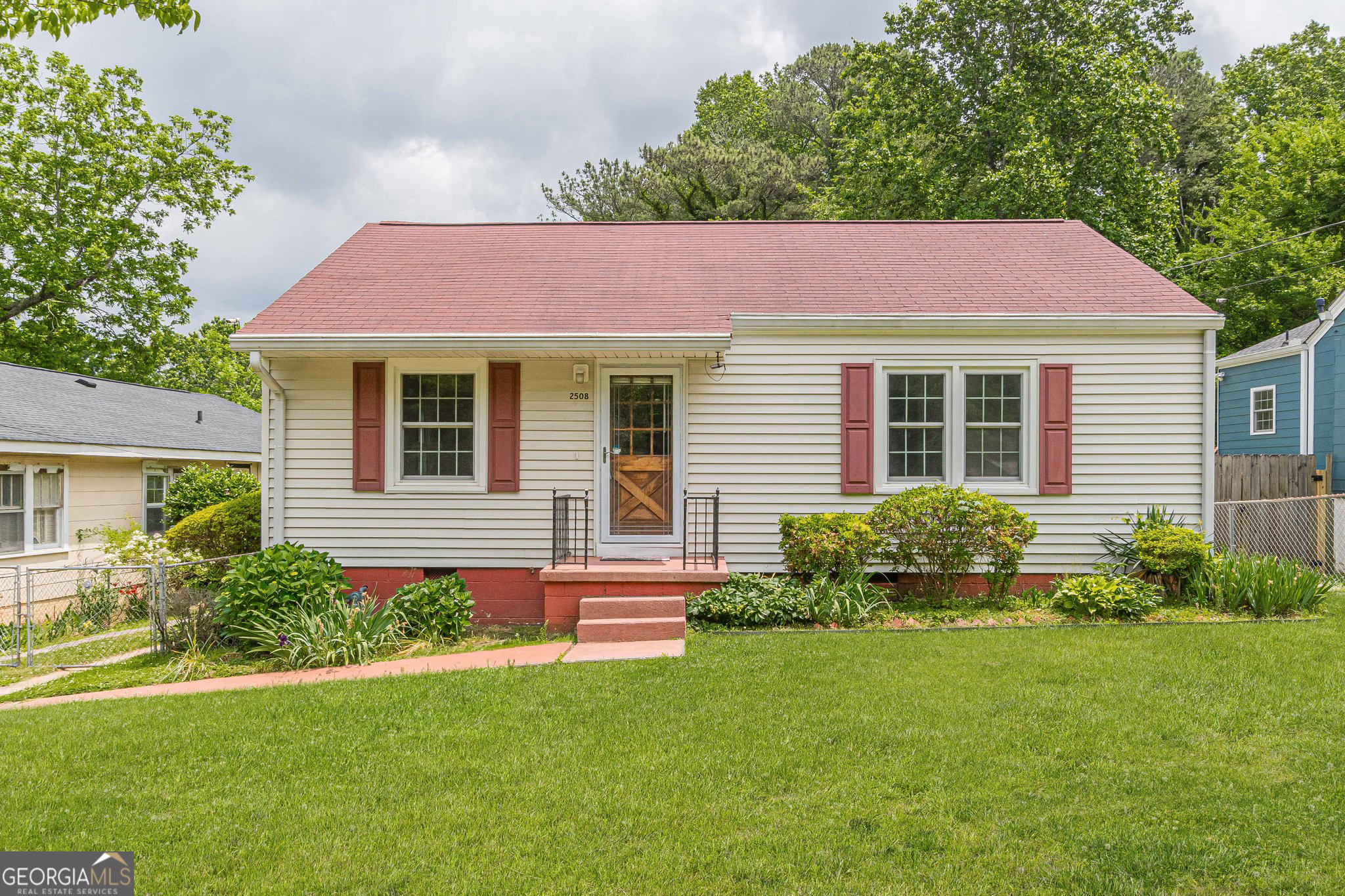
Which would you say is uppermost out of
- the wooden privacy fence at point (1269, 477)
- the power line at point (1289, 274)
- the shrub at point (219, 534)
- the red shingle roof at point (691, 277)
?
the power line at point (1289, 274)

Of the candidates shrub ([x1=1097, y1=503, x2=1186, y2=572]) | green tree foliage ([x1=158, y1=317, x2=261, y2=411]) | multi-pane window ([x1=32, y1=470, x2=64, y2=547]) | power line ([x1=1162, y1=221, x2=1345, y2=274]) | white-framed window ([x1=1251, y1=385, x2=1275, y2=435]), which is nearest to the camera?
shrub ([x1=1097, y1=503, x2=1186, y2=572])

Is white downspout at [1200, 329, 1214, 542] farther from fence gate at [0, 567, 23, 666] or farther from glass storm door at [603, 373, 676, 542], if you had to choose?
fence gate at [0, 567, 23, 666]

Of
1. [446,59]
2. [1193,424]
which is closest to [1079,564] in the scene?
[1193,424]

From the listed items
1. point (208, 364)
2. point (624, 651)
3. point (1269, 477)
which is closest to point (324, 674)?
point (624, 651)

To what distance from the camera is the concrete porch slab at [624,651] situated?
6.15 meters

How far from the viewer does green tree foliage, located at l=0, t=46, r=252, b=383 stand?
1884 centimetres

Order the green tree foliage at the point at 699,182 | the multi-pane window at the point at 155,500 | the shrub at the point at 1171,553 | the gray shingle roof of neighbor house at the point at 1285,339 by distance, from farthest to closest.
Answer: the green tree foliage at the point at 699,182, the multi-pane window at the point at 155,500, the gray shingle roof of neighbor house at the point at 1285,339, the shrub at the point at 1171,553

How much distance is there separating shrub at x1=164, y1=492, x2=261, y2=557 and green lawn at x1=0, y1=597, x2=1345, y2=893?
455 centimetres

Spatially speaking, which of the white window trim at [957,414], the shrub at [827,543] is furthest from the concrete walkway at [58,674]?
the white window trim at [957,414]

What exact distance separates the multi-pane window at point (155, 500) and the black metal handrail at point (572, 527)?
10.2 metres

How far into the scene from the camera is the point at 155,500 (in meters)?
14.6

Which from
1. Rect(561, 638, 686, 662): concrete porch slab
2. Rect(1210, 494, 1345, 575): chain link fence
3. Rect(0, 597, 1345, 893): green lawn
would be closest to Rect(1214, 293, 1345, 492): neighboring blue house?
Rect(1210, 494, 1345, 575): chain link fence

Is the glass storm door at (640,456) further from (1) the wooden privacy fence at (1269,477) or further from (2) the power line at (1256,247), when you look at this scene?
(2) the power line at (1256,247)

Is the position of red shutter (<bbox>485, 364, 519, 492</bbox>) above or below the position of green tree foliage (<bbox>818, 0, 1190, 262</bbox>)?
below
